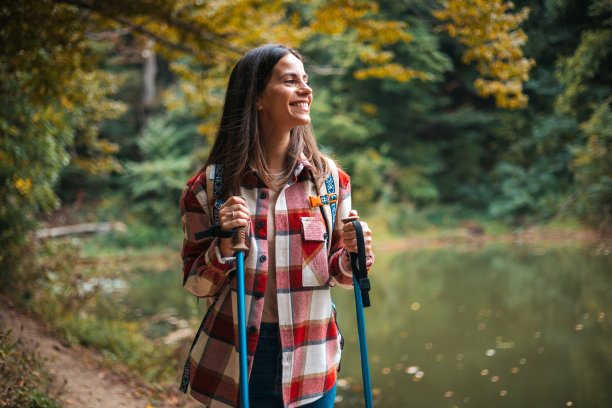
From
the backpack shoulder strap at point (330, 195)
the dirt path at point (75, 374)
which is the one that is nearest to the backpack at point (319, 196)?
the backpack shoulder strap at point (330, 195)

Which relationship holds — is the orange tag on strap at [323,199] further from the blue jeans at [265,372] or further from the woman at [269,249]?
the blue jeans at [265,372]

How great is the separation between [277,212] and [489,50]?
3.44 m

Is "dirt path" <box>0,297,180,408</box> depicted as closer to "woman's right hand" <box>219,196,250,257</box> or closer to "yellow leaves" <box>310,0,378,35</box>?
"woman's right hand" <box>219,196,250,257</box>

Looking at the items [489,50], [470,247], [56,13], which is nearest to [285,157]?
[489,50]

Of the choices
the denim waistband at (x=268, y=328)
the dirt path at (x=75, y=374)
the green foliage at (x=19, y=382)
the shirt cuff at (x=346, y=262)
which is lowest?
the dirt path at (x=75, y=374)

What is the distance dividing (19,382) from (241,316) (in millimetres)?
2184

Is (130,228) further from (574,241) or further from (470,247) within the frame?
(574,241)

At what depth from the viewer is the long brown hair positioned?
1.75 m

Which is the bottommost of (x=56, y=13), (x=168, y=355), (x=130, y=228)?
(x=130, y=228)

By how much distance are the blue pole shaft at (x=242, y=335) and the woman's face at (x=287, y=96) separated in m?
0.53

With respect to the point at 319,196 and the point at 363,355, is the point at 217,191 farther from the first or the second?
the point at 363,355

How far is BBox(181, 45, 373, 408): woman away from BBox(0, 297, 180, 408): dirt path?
214 centimetres

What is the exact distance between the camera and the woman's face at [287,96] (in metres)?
1.76

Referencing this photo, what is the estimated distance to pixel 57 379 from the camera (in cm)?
358
